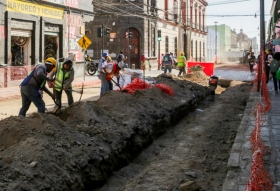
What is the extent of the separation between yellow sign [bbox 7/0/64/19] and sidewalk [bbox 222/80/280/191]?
1240cm

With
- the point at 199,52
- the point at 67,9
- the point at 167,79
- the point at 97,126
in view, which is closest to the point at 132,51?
the point at 67,9

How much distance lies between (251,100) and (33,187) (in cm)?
935

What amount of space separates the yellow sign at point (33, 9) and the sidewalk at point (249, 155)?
12.4m

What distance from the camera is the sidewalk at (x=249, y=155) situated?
186 inches

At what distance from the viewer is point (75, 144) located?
592cm

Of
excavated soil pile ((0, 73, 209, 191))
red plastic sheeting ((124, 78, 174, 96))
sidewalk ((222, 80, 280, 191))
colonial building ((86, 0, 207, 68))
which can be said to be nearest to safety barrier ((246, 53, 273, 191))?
sidewalk ((222, 80, 280, 191))

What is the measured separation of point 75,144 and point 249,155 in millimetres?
2516

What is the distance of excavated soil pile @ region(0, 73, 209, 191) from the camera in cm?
475

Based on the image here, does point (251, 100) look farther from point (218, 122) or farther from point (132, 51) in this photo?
point (132, 51)

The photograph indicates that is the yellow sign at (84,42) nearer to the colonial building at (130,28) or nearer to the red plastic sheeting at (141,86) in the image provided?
the red plastic sheeting at (141,86)

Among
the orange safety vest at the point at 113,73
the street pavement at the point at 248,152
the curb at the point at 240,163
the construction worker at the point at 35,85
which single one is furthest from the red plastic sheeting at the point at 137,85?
the curb at the point at 240,163

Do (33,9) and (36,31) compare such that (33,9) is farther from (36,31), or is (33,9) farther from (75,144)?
(75,144)

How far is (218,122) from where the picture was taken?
10.4 meters

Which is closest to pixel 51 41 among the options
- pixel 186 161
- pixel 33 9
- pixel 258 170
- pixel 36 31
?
pixel 36 31
